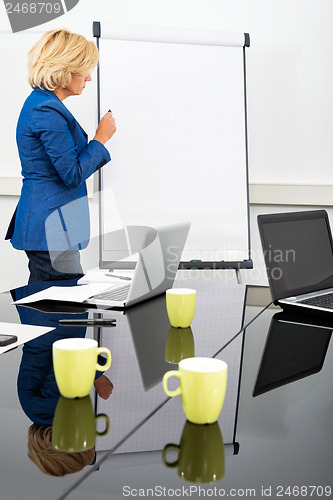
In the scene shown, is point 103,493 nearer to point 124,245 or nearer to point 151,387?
point 151,387

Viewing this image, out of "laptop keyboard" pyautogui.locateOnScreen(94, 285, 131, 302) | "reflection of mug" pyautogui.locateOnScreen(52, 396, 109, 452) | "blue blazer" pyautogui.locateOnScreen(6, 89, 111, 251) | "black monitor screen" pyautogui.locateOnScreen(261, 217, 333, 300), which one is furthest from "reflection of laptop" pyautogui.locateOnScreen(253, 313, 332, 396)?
"blue blazer" pyautogui.locateOnScreen(6, 89, 111, 251)

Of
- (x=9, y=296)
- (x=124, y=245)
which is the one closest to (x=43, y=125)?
(x=9, y=296)

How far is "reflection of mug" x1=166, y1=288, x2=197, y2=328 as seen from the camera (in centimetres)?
103

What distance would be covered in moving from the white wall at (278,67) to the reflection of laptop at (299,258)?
4.77ft

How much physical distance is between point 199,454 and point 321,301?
0.71m

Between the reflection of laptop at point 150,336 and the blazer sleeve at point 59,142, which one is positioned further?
the blazer sleeve at point 59,142

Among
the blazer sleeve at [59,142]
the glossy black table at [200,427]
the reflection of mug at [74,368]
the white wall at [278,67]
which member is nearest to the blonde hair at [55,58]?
the blazer sleeve at [59,142]

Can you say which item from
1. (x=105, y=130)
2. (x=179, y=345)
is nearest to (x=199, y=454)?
(x=179, y=345)

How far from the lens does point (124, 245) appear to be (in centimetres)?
262

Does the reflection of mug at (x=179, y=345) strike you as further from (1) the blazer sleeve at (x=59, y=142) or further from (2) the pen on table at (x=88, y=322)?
(1) the blazer sleeve at (x=59, y=142)

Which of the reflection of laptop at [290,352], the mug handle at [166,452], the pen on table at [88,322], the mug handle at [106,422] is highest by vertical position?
the pen on table at [88,322]

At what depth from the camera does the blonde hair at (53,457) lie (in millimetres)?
529

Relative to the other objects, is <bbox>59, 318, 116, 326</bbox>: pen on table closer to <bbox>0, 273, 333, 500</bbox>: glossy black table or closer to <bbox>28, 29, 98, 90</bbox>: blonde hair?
<bbox>0, 273, 333, 500</bbox>: glossy black table

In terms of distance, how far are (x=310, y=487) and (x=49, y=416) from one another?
1.00 ft
